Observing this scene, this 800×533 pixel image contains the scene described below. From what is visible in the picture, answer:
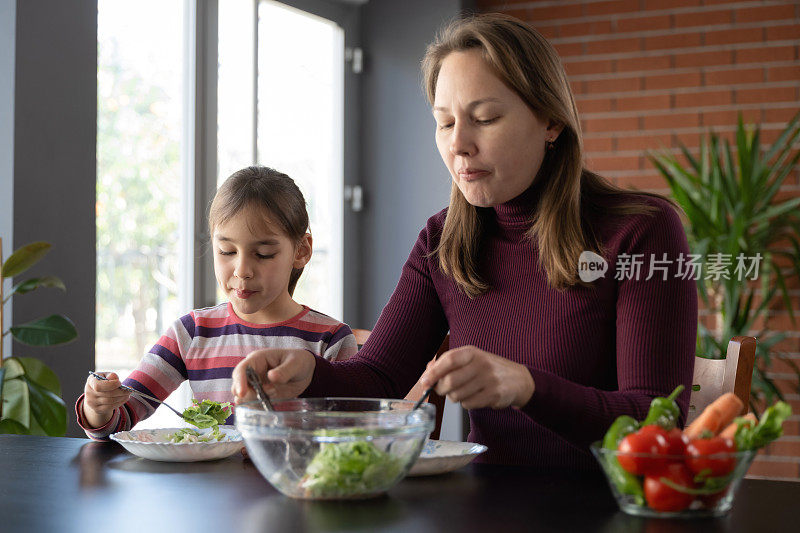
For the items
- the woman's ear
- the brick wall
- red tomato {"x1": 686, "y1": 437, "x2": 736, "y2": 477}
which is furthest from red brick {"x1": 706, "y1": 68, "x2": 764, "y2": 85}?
red tomato {"x1": 686, "y1": 437, "x2": 736, "y2": 477}

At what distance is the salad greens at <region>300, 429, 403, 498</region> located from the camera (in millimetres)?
946

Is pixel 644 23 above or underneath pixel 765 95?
above

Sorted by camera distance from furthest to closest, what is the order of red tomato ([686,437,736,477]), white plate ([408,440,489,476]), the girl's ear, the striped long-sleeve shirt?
the girl's ear
the striped long-sleeve shirt
white plate ([408,440,489,476])
red tomato ([686,437,736,477])

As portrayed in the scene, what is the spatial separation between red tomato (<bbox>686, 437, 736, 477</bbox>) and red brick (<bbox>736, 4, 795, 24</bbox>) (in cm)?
361

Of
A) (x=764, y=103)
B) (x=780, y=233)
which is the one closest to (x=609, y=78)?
(x=764, y=103)

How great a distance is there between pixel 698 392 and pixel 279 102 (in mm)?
2618

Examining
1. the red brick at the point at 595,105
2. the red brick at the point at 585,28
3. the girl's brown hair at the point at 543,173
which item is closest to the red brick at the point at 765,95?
the red brick at the point at 595,105

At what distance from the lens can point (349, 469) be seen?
3.13ft

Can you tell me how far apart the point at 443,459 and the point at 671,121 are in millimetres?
3386

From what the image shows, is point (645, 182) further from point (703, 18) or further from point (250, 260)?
point (250, 260)

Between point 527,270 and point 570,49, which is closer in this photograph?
point 527,270

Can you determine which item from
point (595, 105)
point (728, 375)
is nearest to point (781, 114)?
point (595, 105)

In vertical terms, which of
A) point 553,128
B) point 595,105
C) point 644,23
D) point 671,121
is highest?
point 644,23

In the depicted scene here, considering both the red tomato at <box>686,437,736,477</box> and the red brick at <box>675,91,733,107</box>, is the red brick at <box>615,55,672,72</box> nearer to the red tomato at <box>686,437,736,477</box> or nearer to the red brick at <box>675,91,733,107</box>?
the red brick at <box>675,91,733,107</box>
